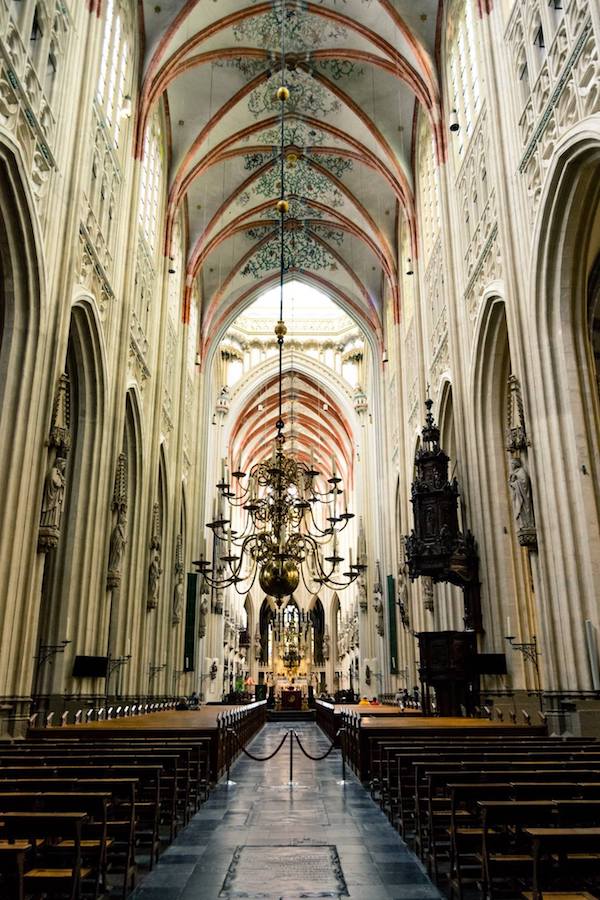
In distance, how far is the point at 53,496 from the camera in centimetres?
1130

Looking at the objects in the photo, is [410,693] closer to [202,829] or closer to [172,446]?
[172,446]

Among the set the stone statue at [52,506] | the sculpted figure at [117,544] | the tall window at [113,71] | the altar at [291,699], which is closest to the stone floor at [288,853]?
the stone statue at [52,506]

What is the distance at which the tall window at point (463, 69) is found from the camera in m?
16.0

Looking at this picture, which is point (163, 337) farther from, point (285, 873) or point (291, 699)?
point (291, 699)

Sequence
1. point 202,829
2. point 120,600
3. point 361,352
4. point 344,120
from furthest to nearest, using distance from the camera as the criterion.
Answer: point 361,352 → point 344,120 → point 120,600 → point 202,829

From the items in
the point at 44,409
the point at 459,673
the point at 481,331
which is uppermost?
the point at 481,331

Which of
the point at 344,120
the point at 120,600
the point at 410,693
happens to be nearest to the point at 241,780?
the point at 120,600

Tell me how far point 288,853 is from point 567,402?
24.8ft

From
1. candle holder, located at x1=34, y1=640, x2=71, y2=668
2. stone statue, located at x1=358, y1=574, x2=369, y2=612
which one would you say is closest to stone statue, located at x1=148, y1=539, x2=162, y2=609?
candle holder, located at x1=34, y1=640, x2=71, y2=668

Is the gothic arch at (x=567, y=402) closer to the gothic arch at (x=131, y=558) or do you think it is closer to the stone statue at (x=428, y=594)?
the stone statue at (x=428, y=594)

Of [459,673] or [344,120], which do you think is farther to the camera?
[344,120]

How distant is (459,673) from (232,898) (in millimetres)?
10081

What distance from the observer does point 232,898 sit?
179 inches

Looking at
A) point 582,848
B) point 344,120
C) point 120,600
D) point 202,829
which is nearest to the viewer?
point 582,848
